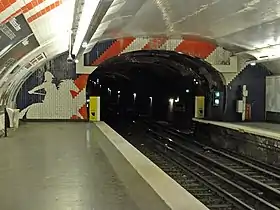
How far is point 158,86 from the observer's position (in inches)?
1193

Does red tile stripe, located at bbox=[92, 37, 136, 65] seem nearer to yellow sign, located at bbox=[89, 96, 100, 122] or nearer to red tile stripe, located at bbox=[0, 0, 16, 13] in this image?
yellow sign, located at bbox=[89, 96, 100, 122]

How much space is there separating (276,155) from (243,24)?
155 inches

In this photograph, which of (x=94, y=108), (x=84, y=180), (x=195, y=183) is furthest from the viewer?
(x=94, y=108)

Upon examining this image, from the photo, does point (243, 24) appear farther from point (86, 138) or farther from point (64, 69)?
point (64, 69)

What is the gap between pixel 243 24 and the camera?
12.1 m

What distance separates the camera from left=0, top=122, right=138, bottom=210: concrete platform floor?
4.97 meters

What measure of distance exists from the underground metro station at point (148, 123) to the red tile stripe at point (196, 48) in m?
0.04

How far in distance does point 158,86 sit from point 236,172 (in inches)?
762

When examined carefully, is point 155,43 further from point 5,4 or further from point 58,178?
point 5,4

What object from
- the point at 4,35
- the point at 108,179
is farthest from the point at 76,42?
the point at 108,179

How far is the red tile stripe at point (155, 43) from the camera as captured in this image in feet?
59.4

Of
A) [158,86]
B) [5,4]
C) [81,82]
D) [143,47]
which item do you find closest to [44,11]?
[5,4]

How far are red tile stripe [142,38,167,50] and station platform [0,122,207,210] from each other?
26.9 feet

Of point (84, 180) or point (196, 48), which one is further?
point (196, 48)
